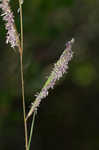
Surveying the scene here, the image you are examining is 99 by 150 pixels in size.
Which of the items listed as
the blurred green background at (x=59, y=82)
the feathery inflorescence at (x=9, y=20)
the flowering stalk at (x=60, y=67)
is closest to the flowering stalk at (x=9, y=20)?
the feathery inflorescence at (x=9, y=20)

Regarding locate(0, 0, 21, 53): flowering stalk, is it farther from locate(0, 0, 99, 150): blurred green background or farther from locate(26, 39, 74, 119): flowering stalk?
locate(0, 0, 99, 150): blurred green background

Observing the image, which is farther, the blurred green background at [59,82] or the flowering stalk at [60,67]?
the blurred green background at [59,82]

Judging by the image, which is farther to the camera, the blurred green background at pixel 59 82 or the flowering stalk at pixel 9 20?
the blurred green background at pixel 59 82

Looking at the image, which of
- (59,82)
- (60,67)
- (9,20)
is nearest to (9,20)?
(9,20)

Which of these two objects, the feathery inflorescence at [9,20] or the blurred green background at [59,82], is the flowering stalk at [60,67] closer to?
the feathery inflorescence at [9,20]

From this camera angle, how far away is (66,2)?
271 centimetres

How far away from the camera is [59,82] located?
311cm

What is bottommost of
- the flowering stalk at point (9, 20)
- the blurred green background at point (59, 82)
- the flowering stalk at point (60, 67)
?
the flowering stalk at point (60, 67)

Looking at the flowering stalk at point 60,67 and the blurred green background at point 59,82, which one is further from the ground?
the blurred green background at point 59,82

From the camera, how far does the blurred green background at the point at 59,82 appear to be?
279cm

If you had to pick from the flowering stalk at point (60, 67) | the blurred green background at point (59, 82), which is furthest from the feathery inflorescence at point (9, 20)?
the blurred green background at point (59, 82)

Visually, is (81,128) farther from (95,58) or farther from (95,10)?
(95,10)

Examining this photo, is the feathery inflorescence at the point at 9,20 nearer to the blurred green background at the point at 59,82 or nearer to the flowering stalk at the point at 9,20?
the flowering stalk at the point at 9,20

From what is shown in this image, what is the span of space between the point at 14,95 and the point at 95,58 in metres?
1.08
